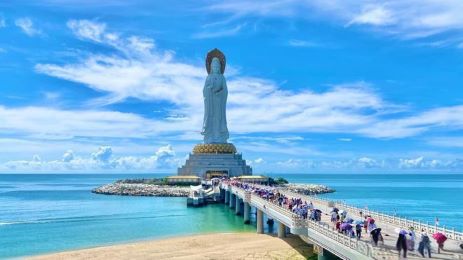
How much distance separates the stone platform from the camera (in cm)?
9325

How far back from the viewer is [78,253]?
31.5 meters

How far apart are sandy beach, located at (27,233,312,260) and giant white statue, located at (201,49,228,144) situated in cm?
6175

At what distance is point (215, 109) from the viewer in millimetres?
97062

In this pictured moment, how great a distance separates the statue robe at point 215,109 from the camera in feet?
317

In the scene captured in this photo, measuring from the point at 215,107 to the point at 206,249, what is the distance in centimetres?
6669

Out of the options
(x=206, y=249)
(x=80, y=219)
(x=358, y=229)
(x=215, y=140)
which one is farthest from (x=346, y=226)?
(x=215, y=140)

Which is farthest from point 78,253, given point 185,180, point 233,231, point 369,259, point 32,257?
point 185,180

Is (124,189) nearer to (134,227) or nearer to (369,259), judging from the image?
(134,227)

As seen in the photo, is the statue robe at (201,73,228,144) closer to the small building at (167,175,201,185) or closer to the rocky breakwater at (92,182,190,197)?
the small building at (167,175,201,185)

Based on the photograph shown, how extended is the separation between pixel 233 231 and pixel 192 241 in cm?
675

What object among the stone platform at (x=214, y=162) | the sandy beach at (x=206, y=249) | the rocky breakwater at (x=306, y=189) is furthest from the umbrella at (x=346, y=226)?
the stone platform at (x=214, y=162)

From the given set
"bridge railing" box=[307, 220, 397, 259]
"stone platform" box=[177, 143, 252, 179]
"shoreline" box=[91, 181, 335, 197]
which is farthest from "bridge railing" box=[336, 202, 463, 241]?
"stone platform" box=[177, 143, 252, 179]

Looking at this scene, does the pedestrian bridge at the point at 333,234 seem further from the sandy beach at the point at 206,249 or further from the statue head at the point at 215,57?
the statue head at the point at 215,57

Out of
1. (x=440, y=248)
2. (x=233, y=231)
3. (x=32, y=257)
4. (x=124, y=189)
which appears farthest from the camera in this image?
(x=124, y=189)
